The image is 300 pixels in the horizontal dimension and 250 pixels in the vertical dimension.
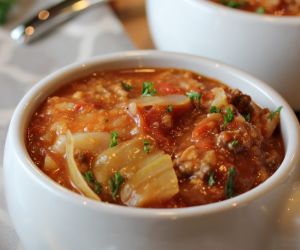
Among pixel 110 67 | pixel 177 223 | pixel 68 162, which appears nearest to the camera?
pixel 177 223

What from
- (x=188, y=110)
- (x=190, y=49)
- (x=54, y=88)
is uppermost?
(x=54, y=88)

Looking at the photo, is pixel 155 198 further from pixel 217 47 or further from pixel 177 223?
pixel 217 47

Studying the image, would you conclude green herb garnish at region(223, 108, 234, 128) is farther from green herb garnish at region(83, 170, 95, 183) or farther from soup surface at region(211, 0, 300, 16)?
soup surface at region(211, 0, 300, 16)

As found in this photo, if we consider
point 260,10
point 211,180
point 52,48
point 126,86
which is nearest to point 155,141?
point 211,180

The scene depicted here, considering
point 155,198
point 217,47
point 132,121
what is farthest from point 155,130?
point 217,47

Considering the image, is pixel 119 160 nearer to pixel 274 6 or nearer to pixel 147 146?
pixel 147 146

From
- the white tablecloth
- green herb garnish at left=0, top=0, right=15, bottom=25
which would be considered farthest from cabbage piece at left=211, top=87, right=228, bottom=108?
green herb garnish at left=0, top=0, right=15, bottom=25

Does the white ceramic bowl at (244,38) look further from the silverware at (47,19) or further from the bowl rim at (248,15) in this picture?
the silverware at (47,19)
